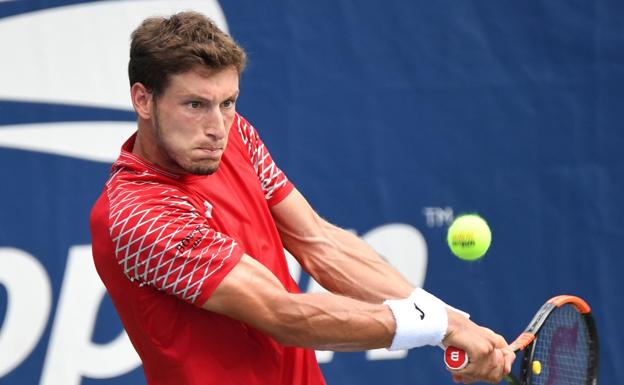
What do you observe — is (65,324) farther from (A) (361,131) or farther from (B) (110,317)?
(A) (361,131)

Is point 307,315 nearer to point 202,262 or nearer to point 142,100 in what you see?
point 202,262

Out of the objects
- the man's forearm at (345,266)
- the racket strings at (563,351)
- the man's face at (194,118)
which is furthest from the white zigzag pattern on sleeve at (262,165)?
the racket strings at (563,351)

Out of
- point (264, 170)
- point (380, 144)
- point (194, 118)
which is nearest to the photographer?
point (194, 118)

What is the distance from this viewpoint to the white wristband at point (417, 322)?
105 inches

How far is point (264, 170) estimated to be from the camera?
10.0 ft

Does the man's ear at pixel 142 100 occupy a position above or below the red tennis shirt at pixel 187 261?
above

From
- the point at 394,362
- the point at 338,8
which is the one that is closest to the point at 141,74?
the point at 338,8

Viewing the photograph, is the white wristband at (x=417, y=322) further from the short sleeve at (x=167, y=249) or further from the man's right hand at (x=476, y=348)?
the short sleeve at (x=167, y=249)

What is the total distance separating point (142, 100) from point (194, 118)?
0.16 metres

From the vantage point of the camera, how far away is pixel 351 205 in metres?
4.76

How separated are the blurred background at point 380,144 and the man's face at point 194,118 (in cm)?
171

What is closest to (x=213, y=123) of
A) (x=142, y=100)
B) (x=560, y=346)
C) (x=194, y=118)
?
(x=194, y=118)

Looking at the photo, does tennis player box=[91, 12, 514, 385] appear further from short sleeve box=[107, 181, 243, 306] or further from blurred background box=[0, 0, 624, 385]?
blurred background box=[0, 0, 624, 385]

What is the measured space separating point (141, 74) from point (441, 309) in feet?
3.14
